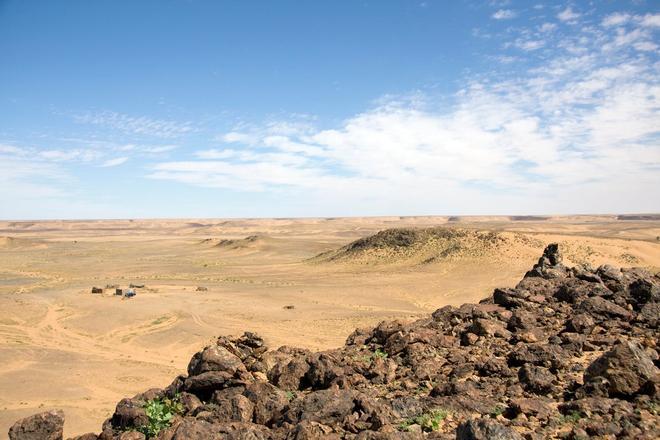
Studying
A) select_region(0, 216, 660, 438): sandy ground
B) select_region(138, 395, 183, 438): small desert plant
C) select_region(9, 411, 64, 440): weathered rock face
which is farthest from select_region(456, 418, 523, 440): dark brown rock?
select_region(0, 216, 660, 438): sandy ground

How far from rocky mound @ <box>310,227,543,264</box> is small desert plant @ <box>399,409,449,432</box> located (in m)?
38.0

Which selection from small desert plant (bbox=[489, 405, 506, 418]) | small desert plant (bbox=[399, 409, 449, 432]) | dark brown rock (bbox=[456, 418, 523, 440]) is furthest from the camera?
small desert plant (bbox=[489, 405, 506, 418])

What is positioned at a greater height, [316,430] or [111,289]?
[316,430]

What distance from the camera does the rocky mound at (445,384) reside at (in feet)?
21.8

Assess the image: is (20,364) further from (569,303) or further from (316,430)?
(569,303)

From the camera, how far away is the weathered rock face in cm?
749

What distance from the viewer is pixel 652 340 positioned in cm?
938

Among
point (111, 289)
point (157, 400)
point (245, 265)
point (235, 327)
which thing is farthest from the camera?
point (245, 265)

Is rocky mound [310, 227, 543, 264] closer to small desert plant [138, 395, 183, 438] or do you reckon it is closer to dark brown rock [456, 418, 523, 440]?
small desert plant [138, 395, 183, 438]

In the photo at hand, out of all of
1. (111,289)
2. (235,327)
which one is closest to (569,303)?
(235,327)

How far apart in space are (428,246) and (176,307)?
97.0 feet

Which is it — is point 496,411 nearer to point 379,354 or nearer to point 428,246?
point 379,354

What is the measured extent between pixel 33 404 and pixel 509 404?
1333cm

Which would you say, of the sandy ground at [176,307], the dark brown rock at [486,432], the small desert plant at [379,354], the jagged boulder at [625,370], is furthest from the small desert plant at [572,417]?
the sandy ground at [176,307]
